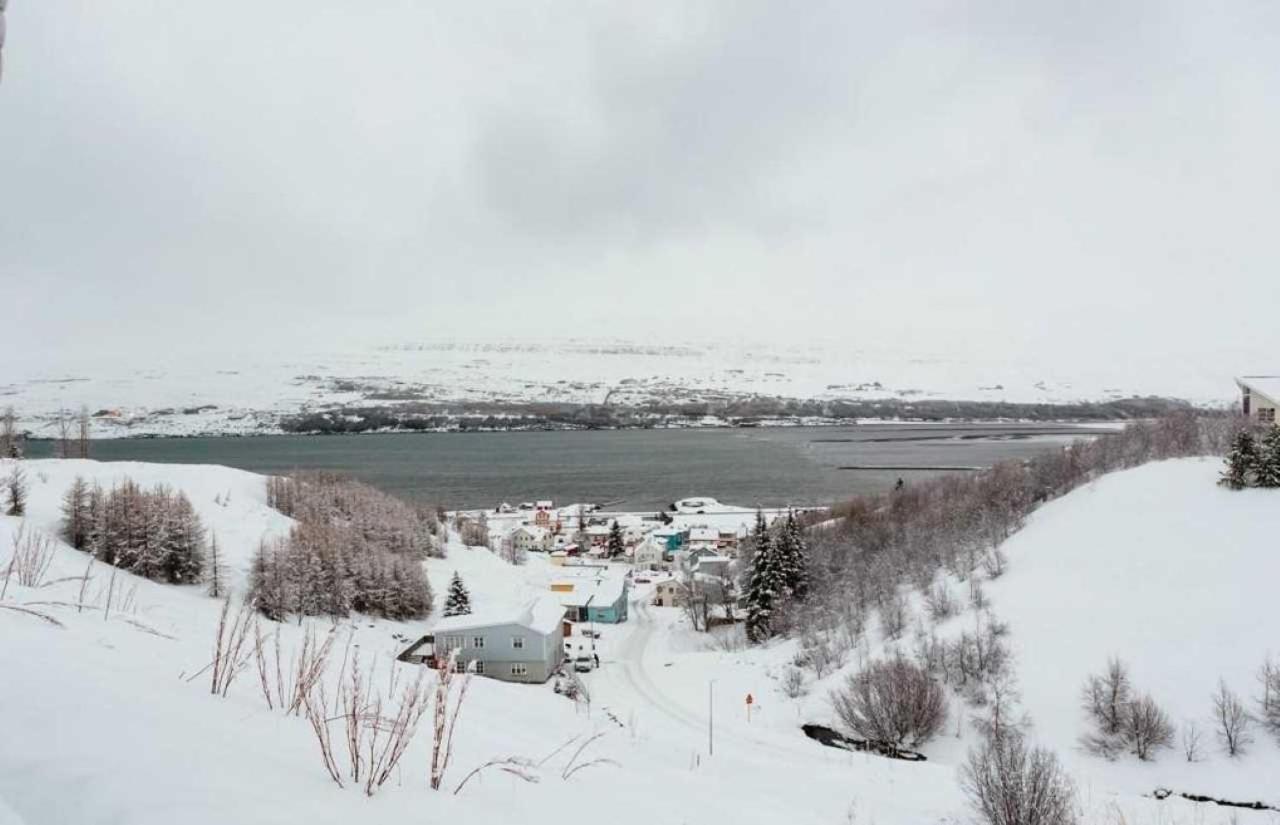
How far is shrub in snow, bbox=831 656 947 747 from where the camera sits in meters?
18.1

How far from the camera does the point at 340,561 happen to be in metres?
28.1

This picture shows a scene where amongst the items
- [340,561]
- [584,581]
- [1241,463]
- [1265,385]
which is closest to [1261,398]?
[1265,385]

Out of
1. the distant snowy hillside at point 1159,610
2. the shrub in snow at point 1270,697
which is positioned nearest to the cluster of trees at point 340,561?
the distant snowy hillside at point 1159,610

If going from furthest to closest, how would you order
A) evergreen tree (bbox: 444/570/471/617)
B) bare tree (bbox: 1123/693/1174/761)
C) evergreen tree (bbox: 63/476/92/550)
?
evergreen tree (bbox: 444/570/471/617) → evergreen tree (bbox: 63/476/92/550) → bare tree (bbox: 1123/693/1174/761)

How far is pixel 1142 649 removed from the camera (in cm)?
1866

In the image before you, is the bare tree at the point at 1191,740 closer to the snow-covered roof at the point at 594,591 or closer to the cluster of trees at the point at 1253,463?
the cluster of trees at the point at 1253,463

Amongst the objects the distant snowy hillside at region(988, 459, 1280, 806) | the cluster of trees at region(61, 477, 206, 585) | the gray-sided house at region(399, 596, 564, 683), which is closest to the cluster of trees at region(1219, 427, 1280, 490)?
the distant snowy hillside at region(988, 459, 1280, 806)

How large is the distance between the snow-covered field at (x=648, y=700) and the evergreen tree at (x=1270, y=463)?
3.46 ft

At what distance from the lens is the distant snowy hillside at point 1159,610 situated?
1544 centimetres

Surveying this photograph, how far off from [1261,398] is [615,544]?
136 feet

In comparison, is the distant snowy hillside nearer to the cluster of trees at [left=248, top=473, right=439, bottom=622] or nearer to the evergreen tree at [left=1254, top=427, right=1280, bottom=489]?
the evergreen tree at [left=1254, top=427, right=1280, bottom=489]

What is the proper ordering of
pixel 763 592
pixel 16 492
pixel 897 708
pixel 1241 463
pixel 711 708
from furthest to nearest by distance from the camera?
1. pixel 763 592
2. pixel 1241 463
3. pixel 16 492
4. pixel 711 708
5. pixel 897 708

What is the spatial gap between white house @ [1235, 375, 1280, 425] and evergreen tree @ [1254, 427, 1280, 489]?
12199mm

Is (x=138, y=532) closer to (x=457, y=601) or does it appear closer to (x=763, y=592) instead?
(x=457, y=601)
